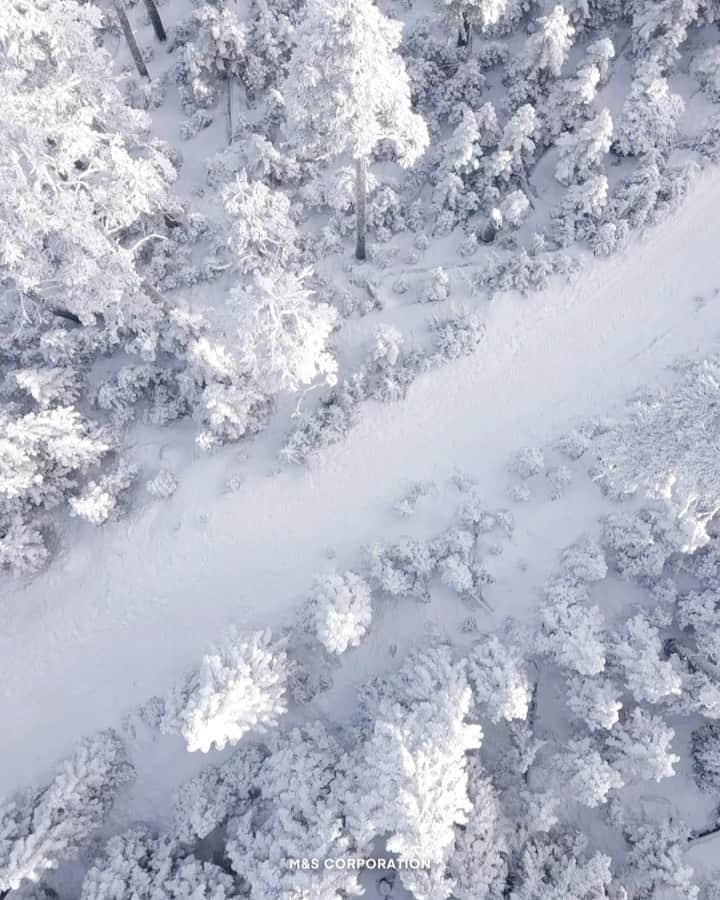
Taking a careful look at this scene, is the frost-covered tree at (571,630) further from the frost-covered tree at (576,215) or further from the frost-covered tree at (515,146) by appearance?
the frost-covered tree at (515,146)

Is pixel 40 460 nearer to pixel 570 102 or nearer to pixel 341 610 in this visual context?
pixel 341 610

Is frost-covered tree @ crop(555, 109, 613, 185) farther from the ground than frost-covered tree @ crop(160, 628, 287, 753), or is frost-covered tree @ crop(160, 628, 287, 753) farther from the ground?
frost-covered tree @ crop(555, 109, 613, 185)

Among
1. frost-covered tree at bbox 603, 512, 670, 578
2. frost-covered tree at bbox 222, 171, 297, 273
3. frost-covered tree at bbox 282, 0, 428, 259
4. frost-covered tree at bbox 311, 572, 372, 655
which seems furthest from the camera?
frost-covered tree at bbox 222, 171, 297, 273

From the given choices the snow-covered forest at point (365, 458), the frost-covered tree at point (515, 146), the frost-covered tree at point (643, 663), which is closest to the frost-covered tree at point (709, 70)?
the snow-covered forest at point (365, 458)

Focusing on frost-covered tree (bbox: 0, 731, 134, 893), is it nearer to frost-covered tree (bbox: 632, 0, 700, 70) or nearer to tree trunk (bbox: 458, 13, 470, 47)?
tree trunk (bbox: 458, 13, 470, 47)

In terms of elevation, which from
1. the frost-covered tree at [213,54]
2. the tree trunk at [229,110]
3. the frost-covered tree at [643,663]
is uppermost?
the frost-covered tree at [213,54]

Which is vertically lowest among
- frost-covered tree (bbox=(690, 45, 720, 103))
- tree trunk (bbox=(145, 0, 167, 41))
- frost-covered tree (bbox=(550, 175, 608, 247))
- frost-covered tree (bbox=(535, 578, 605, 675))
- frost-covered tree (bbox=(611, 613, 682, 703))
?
frost-covered tree (bbox=(611, 613, 682, 703))

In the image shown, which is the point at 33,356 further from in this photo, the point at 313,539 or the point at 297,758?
the point at 297,758

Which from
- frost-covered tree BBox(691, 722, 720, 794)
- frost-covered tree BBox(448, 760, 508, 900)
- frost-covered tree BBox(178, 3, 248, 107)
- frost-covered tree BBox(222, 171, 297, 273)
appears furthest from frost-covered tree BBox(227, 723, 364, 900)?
frost-covered tree BBox(178, 3, 248, 107)
